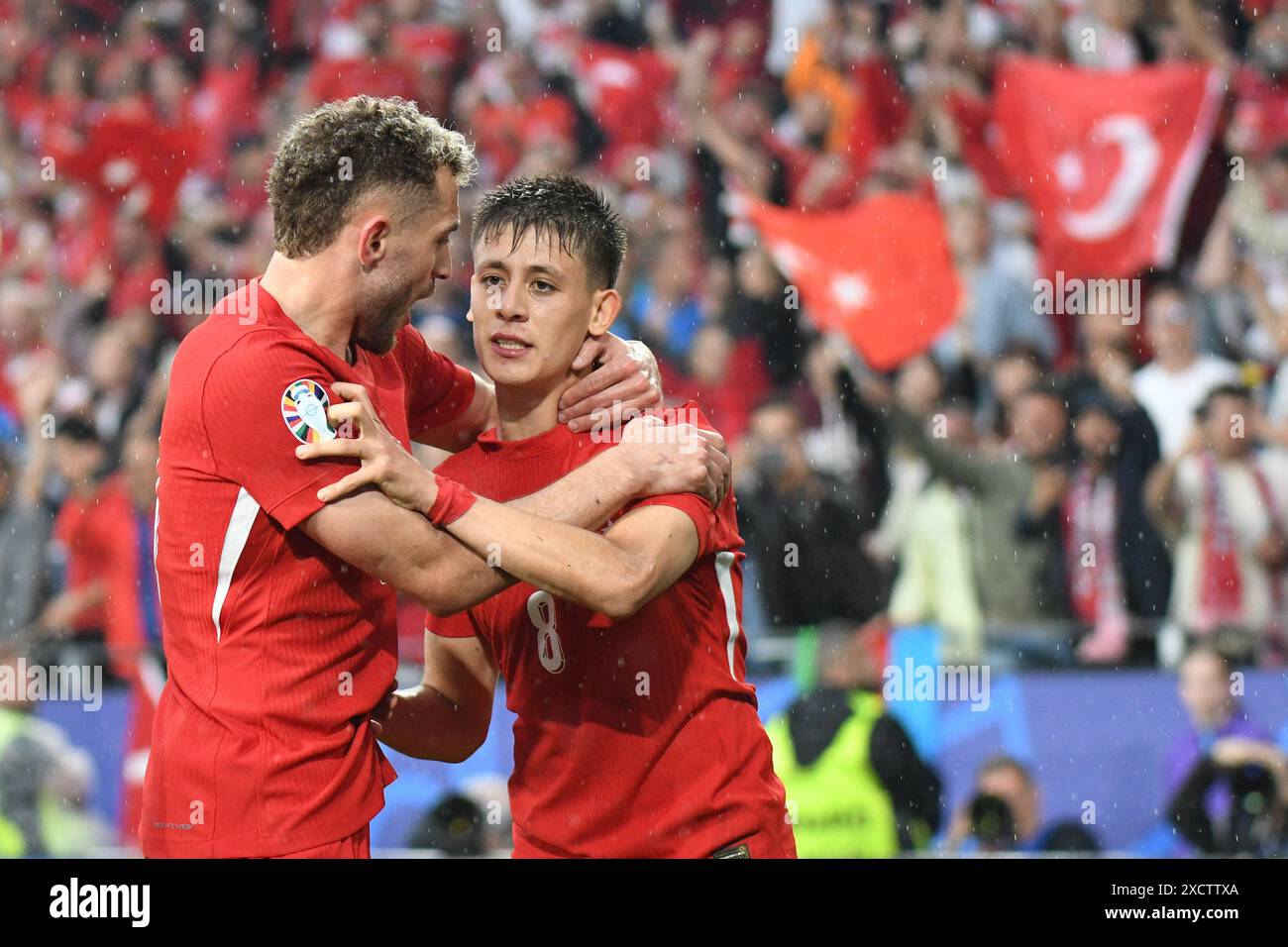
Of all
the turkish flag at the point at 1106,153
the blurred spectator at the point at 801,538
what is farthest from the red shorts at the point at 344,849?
the turkish flag at the point at 1106,153

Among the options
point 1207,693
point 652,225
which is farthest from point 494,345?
point 652,225

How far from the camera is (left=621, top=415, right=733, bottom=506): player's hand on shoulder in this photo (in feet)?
10.5

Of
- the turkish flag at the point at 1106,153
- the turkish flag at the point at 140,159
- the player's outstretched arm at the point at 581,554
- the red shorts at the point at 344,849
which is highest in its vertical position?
the turkish flag at the point at 140,159

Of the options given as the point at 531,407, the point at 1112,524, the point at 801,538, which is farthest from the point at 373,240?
the point at 1112,524

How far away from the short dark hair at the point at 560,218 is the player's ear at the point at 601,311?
0.03 metres

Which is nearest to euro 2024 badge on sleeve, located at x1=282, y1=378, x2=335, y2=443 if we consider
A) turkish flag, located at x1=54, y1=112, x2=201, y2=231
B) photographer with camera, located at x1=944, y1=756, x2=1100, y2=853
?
photographer with camera, located at x1=944, y1=756, x2=1100, y2=853

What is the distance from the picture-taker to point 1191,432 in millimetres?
6684

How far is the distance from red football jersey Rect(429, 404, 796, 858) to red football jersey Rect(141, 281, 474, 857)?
46 cm

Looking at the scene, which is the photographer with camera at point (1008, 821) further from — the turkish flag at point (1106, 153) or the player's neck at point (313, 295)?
the player's neck at point (313, 295)

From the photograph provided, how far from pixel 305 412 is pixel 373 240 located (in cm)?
43

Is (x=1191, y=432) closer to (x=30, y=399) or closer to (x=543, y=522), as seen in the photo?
(x=543, y=522)

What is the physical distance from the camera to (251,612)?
293 cm

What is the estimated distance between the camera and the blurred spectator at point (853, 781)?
18.7 feet

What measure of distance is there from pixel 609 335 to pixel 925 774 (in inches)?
115
